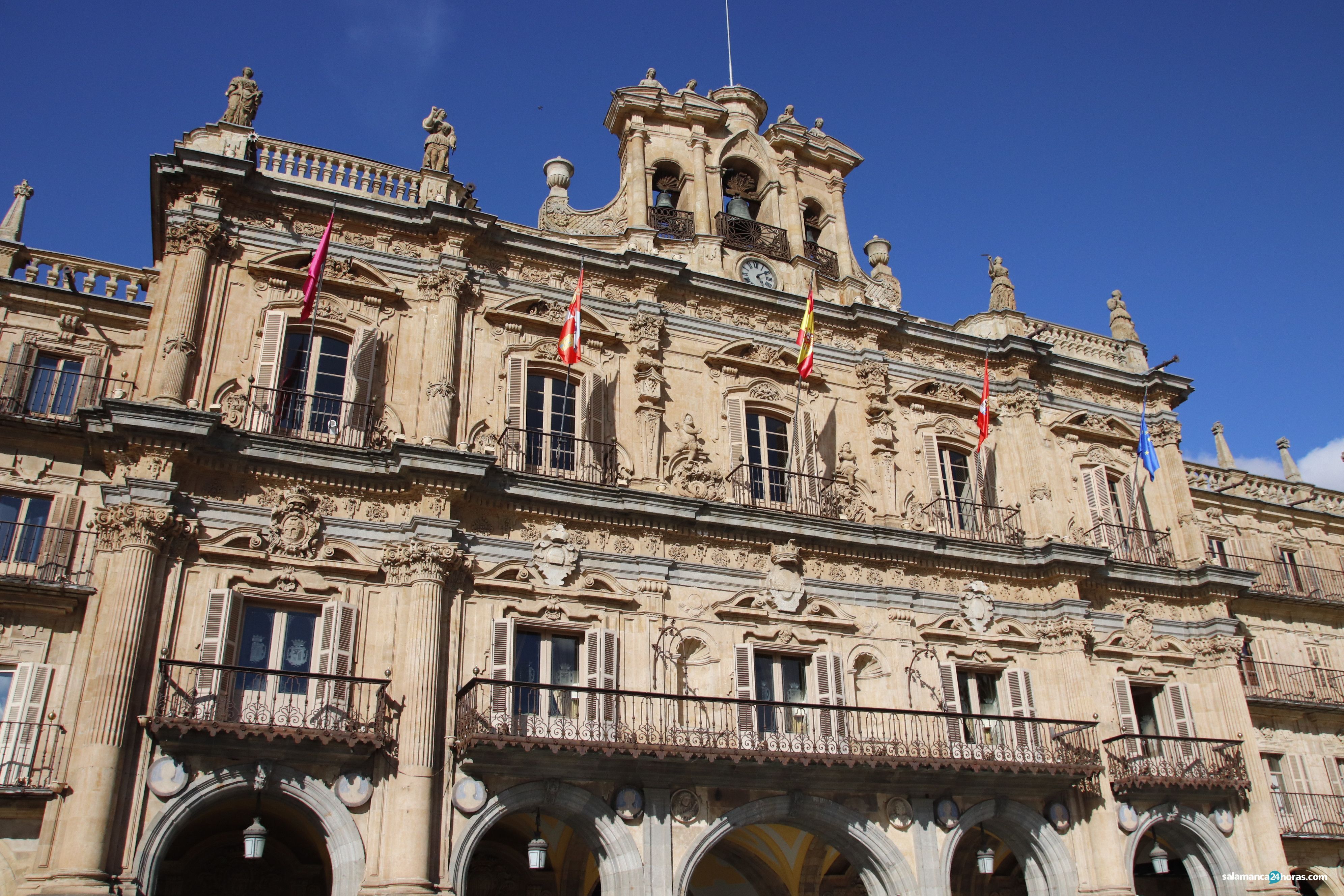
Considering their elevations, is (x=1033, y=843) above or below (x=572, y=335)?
below

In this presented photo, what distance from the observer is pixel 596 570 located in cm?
1936

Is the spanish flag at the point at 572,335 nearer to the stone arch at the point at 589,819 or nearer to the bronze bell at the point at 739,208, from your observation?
the bronze bell at the point at 739,208

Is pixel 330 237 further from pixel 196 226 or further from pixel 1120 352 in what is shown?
pixel 1120 352

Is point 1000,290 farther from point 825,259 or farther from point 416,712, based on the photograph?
point 416,712

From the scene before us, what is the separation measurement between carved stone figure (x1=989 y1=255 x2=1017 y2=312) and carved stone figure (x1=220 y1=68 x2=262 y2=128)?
1739cm

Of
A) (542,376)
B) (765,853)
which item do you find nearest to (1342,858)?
(765,853)

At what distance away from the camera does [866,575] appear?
71.1ft

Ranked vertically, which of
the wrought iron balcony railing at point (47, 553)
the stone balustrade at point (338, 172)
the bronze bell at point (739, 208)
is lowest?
the wrought iron balcony railing at point (47, 553)

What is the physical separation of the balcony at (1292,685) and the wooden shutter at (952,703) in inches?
400

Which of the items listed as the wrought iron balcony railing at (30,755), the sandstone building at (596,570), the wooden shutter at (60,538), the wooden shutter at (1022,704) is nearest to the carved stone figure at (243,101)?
the sandstone building at (596,570)

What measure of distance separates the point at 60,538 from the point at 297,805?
567 centimetres

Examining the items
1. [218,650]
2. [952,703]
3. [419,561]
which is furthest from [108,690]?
[952,703]

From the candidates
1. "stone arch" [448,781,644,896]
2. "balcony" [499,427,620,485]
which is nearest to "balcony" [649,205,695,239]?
"balcony" [499,427,620,485]

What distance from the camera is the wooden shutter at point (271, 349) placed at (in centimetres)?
1891
